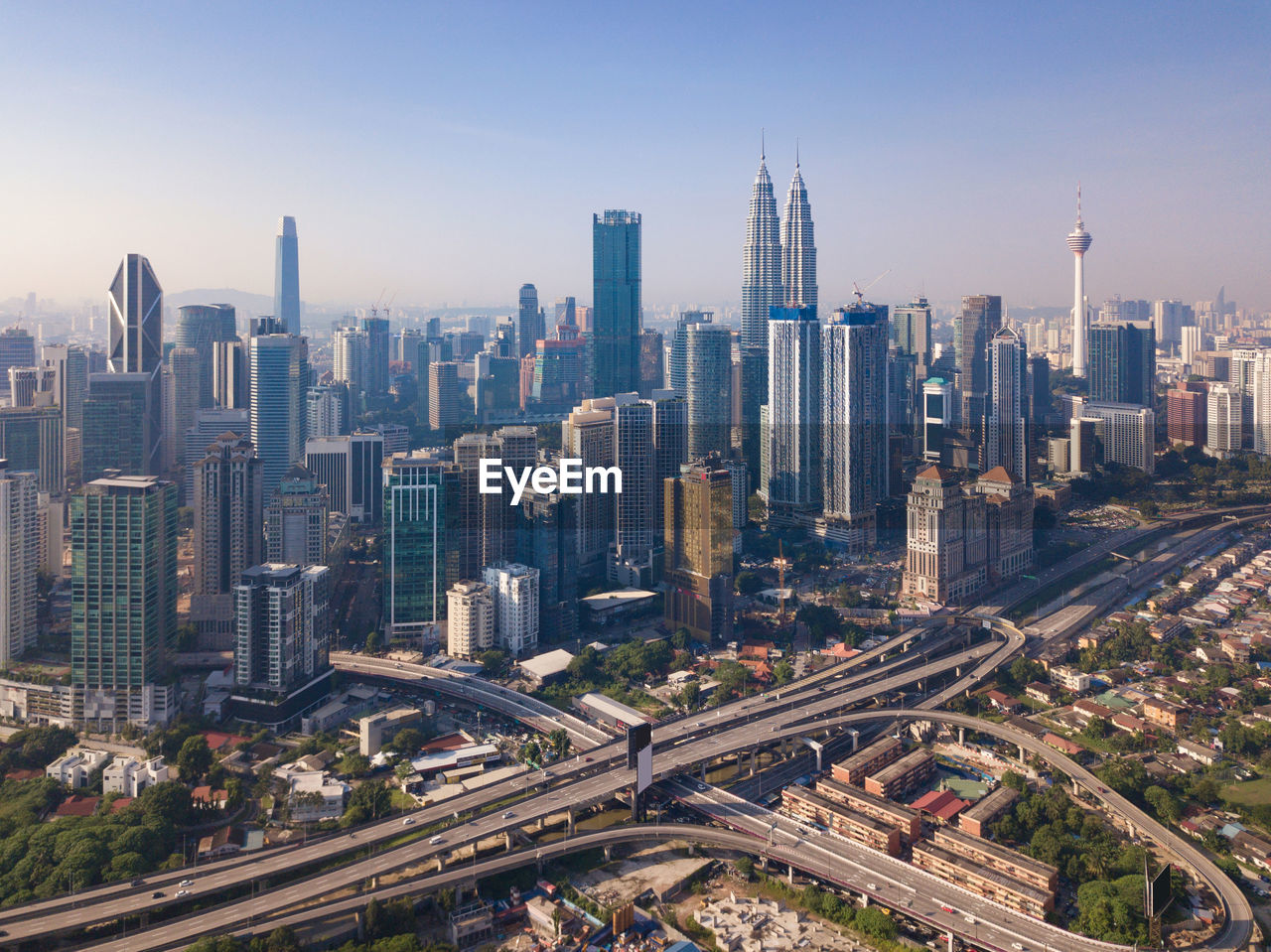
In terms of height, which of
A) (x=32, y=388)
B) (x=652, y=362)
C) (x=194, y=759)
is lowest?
(x=194, y=759)

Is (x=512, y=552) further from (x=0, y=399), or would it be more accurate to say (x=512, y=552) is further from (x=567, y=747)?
(x=0, y=399)

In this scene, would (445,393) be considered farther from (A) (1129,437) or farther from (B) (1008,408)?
(A) (1129,437)

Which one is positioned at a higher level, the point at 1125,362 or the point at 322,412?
the point at 1125,362

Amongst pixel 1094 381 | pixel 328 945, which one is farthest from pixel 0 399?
pixel 1094 381

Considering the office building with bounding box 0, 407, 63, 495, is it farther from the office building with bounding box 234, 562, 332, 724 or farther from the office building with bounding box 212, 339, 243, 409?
the office building with bounding box 234, 562, 332, 724

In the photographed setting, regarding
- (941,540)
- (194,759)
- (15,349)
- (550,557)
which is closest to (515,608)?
(550,557)
